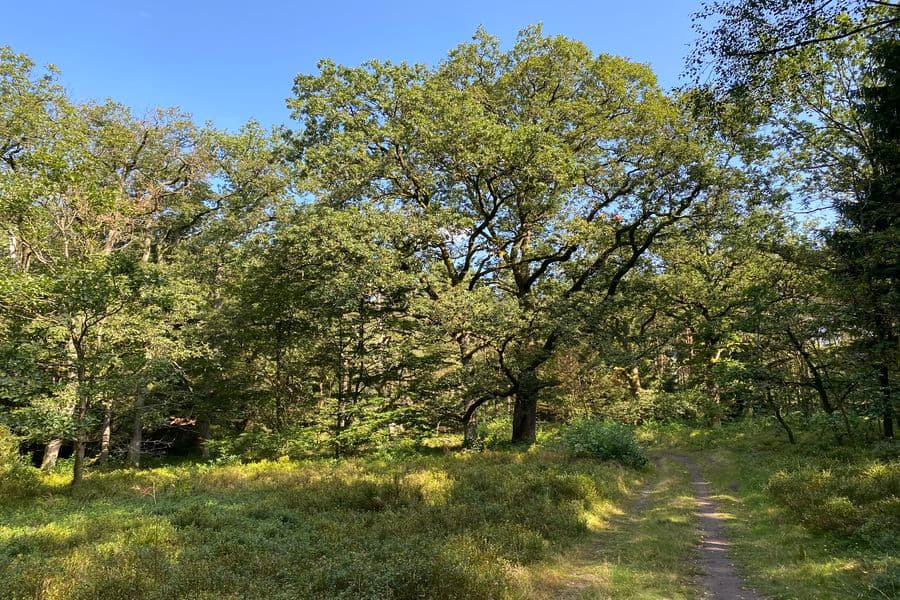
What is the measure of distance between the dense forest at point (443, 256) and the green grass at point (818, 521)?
4.92 ft

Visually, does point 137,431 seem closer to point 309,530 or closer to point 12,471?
point 12,471

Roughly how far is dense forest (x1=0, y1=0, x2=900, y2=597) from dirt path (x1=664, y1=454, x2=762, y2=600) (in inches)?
171

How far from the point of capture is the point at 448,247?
1912 cm

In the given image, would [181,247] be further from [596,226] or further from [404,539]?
[404,539]

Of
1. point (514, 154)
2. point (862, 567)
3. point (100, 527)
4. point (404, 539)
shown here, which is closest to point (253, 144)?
point (514, 154)

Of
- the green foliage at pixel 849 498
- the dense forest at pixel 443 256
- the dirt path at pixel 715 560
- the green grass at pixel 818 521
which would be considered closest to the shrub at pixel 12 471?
the dense forest at pixel 443 256

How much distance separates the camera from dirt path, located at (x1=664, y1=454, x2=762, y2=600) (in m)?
6.20

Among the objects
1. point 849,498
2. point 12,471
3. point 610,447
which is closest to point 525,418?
point 610,447

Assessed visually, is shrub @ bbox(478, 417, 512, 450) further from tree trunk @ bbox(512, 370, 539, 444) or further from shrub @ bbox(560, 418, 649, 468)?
shrub @ bbox(560, 418, 649, 468)

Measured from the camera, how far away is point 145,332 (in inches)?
704

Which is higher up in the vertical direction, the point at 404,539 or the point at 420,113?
the point at 420,113

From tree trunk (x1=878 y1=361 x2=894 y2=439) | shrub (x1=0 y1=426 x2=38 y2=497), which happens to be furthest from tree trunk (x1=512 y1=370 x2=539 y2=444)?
shrub (x1=0 y1=426 x2=38 y2=497)

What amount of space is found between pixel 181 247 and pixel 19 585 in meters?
22.3

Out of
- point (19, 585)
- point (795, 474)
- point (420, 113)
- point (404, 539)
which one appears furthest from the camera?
point (420, 113)
